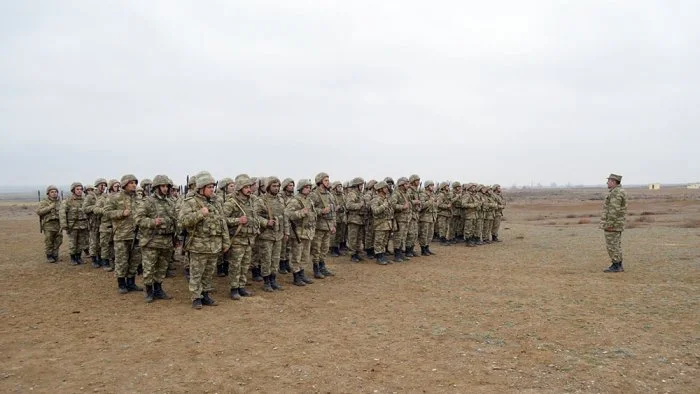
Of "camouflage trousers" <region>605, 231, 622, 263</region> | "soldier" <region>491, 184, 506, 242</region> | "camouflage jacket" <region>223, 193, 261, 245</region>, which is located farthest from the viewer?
"soldier" <region>491, 184, 506, 242</region>

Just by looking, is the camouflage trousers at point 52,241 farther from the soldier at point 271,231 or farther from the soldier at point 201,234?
the soldier at point 201,234

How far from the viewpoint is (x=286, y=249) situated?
11.2 meters

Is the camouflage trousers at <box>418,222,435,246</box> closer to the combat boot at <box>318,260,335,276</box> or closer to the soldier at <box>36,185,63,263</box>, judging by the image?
the combat boot at <box>318,260,335,276</box>

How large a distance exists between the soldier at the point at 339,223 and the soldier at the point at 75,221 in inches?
279

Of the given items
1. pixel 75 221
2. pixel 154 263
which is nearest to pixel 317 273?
pixel 154 263

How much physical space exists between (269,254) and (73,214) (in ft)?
21.2

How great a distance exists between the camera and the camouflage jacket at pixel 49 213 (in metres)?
12.5

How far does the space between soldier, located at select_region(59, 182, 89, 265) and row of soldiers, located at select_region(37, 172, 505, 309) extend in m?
0.03

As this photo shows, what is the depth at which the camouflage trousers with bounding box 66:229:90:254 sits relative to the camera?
41.0ft

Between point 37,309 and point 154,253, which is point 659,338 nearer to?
point 154,253

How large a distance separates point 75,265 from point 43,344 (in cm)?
674

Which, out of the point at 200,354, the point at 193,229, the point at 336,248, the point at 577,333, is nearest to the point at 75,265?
the point at 193,229

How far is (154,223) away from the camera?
8.19m

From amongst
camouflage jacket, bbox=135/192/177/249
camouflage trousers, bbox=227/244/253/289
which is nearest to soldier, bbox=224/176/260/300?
camouflage trousers, bbox=227/244/253/289
